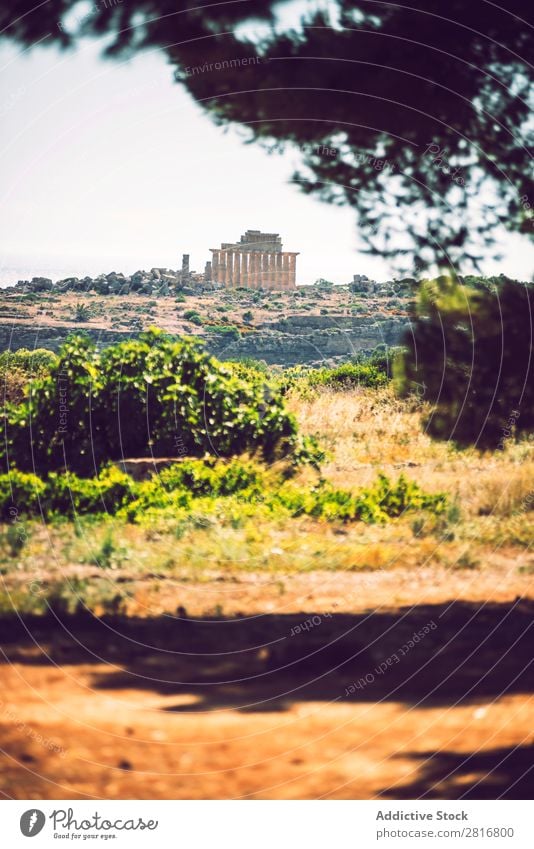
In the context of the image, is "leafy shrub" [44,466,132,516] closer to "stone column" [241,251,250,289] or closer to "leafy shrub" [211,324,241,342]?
"stone column" [241,251,250,289]

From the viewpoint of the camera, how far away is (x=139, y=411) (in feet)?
31.4

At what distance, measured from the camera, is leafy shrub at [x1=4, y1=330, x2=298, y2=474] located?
9086 mm

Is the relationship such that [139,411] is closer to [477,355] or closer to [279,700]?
[477,355]

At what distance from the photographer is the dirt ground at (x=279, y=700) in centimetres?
463

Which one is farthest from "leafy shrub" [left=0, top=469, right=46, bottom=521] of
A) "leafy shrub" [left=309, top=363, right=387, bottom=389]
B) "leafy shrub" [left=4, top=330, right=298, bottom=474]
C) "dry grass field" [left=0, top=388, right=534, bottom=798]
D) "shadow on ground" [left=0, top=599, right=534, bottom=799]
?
"leafy shrub" [left=309, top=363, right=387, bottom=389]

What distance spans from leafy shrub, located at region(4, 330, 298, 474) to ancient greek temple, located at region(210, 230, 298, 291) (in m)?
0.97

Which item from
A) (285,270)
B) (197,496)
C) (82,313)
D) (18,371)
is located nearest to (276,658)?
(197,496)

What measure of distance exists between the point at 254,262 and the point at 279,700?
5.21m

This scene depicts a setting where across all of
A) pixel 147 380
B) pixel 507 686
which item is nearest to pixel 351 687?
pixel 507 686

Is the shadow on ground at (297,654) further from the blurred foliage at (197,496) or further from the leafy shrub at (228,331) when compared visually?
the leafy shrub at (228,331)

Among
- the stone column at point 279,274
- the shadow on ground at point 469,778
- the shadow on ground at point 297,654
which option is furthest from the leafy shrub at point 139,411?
the shadow on ground at point 469,778

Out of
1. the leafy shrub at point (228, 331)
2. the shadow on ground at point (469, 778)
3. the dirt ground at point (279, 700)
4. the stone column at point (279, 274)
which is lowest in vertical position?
the shadow on ground at point (469, 778)

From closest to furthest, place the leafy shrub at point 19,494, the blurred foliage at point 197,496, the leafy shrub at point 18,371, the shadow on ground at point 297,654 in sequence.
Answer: the shadow on ground at point 297,654 < the leafy shrub at point 19,494 < the blurred foliage at point 197,496 < the leafy shrub at point 18,371

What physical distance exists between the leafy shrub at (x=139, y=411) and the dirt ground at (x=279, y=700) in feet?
10.1
